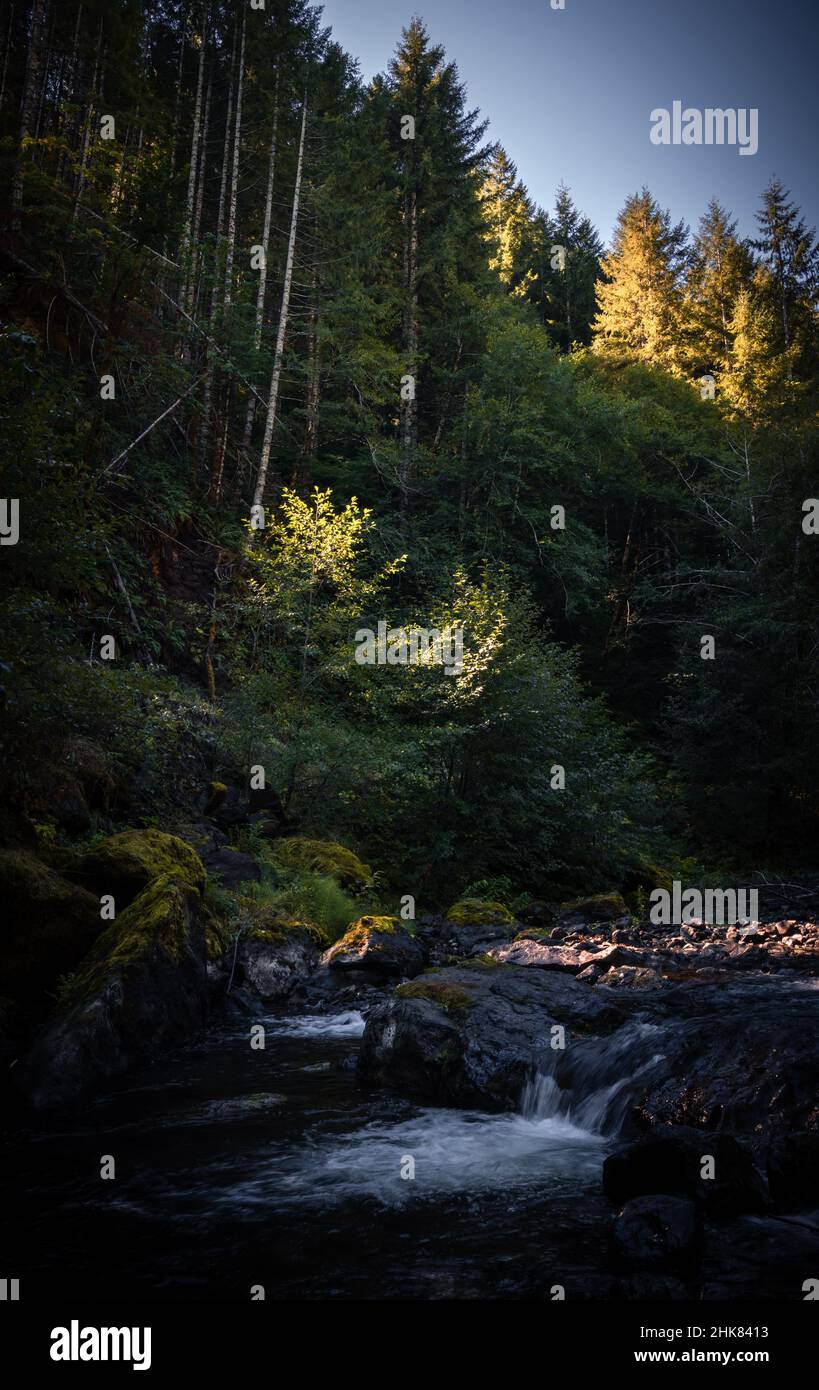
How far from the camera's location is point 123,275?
Answer: 1728 cm

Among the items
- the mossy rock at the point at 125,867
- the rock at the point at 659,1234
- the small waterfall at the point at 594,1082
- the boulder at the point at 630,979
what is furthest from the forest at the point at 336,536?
the rock at the point at 659,1234

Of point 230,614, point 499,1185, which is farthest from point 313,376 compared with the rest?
point 499,1185

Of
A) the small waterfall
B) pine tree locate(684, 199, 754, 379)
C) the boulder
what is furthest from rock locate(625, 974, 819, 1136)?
pine tree locate(684, 199, 754, 379)

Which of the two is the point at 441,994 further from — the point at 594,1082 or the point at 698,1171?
the point at 698,1171

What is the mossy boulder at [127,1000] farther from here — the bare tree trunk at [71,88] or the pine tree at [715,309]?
the pine tree at [715,309]

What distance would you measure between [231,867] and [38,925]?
4.08 metres

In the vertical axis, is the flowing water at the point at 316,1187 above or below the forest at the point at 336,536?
below

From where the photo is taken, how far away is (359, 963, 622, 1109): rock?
21.8 ft

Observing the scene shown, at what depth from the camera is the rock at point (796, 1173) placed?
170 inches

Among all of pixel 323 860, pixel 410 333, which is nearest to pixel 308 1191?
pixel 323 860

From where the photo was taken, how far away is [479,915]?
1340cm

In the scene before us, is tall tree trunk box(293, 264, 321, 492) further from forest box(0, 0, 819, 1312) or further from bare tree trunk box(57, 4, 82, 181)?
bare tree trunk box(57, 4, 82, 181)

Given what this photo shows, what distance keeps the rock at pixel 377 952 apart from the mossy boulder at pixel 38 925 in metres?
3.59

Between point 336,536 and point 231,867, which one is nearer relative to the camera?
point 231,867
